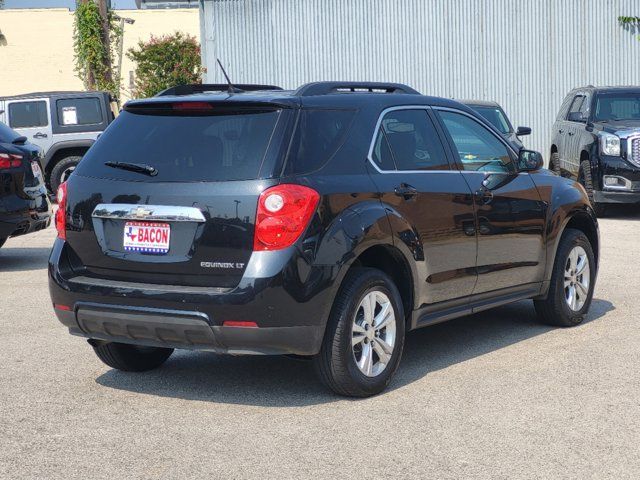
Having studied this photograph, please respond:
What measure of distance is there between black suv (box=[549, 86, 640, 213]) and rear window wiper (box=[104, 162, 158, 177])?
11.5 m

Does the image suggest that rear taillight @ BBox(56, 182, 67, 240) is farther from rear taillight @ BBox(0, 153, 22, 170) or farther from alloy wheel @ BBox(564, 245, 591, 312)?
rear taillight @ BBox(0, 153, 22, 170)

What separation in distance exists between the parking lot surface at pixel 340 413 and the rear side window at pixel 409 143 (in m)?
1.24

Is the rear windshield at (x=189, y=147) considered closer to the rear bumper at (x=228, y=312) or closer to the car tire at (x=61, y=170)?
the rear bumper at (x=228, y=312)

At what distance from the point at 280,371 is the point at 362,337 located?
3.11 ft

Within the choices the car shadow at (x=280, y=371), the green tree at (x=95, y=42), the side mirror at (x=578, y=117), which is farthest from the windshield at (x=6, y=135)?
the green tree at (x=95, y=42)

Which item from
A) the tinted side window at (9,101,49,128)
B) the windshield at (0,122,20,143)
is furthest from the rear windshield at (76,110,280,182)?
the tinted side window at (9,101,49,128)

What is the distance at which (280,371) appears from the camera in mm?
6984

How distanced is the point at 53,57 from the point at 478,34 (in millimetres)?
22758

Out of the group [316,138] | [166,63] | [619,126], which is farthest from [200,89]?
[166,63]

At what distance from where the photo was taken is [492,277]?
7438 mm

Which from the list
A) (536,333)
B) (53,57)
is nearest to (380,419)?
(536,333)

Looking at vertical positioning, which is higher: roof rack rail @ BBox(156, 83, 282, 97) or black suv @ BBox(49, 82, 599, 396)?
roof rack rail @ BBox(156, 83, 282, 97)

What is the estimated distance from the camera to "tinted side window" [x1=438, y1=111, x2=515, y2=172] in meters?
7.34

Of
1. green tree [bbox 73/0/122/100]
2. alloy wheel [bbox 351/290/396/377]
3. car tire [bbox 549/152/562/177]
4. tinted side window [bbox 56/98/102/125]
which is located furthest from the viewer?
green tree [bbox 73/0/122/100]
